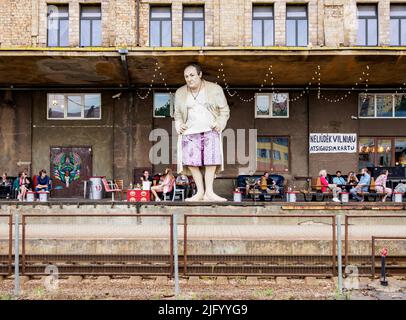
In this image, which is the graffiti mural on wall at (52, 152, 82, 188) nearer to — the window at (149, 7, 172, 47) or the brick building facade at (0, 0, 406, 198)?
the brick building facade at (0, 0, 406, 198)

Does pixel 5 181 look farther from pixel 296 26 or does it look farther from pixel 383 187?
pixel 383 187

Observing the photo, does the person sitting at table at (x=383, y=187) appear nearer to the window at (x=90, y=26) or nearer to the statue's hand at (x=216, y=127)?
the statue's hand at (x=216, y=127)

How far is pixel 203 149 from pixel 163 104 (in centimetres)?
630

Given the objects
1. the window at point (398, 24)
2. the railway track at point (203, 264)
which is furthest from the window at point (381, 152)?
the railway track at point (203, 264)

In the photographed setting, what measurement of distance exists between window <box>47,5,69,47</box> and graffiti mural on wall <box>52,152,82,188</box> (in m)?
5.01

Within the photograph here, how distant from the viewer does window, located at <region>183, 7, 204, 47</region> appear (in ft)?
68.9

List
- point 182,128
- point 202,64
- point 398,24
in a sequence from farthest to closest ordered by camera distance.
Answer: point 398,24, point 202,64, point 182,128

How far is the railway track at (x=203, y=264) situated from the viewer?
941 centimetres

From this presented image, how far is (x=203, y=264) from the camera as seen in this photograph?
10.0m

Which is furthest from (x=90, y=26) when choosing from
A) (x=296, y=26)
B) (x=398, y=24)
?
(x=398, y=24)

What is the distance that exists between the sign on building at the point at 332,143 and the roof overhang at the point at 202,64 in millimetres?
2309

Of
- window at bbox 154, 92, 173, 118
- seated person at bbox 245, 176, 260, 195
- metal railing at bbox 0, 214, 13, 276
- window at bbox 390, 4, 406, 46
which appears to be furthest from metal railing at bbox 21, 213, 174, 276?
window at bbox 390, 4, 406, 46
